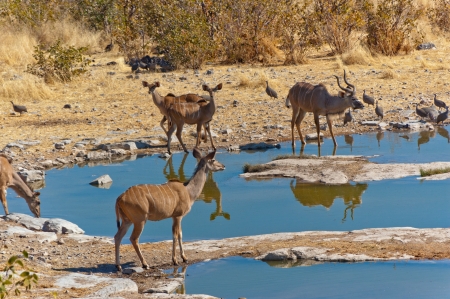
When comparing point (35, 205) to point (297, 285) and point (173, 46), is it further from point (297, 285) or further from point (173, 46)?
point (173, 46)

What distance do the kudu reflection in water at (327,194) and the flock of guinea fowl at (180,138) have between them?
1.67 metres

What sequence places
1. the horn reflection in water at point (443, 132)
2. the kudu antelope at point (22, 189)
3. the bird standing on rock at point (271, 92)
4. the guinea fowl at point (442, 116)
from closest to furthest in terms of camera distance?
the kudu antelope at point (22, 189) → the horn reflection in water at point (443, 132) → the guinea fowl at point (442, 116) → the bird standing on rock at point (271, 92)

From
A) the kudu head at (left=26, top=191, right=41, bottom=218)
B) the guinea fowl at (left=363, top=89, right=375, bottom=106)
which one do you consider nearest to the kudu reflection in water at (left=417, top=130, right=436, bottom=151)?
the guinea fowl at (left=363, top=89, right=375, bottom=106)

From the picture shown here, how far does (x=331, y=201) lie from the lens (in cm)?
1055

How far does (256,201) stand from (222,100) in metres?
7.19

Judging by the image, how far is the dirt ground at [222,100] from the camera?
15.2 meters

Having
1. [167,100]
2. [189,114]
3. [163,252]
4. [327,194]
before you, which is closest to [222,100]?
[167,100]

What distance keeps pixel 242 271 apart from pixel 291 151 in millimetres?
6519

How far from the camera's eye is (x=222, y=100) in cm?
1750

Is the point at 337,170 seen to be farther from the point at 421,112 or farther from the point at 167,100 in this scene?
the point at 421,112

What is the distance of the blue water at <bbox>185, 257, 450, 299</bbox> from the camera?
6781 mm

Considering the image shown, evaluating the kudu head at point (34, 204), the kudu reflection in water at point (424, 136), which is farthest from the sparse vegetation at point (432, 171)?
the kudu head at point (34, 204)

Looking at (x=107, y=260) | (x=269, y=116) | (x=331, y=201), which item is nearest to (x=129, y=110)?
(x=269, y=116)

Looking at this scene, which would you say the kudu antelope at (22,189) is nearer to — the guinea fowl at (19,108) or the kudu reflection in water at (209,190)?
the kudu reflection in water at (209,190)
